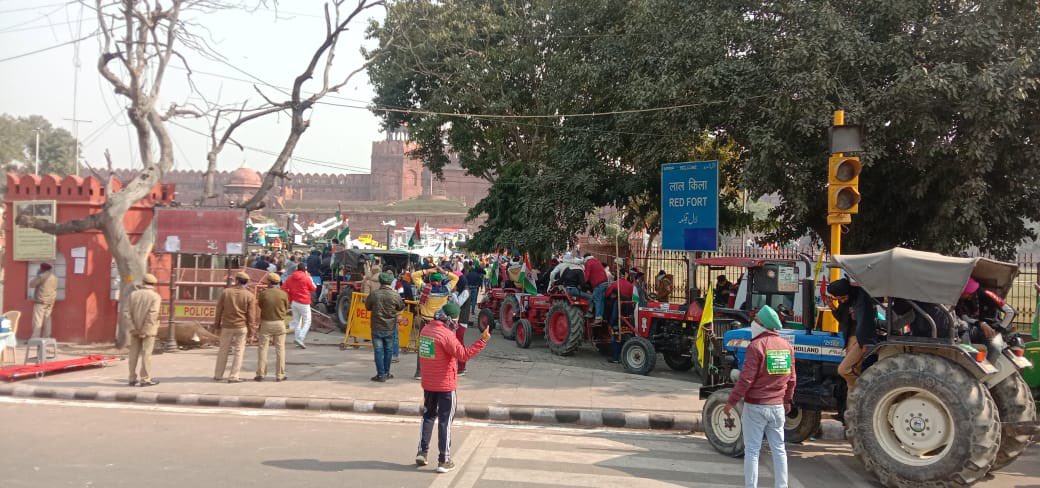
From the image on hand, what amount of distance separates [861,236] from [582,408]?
Answer: 894 cm

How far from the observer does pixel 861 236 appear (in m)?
15.6

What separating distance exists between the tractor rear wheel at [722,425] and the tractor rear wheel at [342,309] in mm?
12315

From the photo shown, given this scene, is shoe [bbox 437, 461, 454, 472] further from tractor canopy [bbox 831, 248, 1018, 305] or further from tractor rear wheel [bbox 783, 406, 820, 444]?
tractor canopy [bbox 831, 248, 1018, 305]

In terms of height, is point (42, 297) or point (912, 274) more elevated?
point (912, 274)

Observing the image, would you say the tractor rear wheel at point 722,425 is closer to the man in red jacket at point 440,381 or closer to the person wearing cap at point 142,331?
the man in red jacket at point 440,381

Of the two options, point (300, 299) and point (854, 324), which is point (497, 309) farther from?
point (854, 324)

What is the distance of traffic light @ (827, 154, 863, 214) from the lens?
8.80 m

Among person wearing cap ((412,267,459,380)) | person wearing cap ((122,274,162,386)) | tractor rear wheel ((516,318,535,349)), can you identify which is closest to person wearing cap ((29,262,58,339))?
person wearing cap ((122,274,162,386))

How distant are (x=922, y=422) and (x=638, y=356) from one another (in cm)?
674

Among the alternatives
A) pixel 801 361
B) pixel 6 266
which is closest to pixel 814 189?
pixel 801 361

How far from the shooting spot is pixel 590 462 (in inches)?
285

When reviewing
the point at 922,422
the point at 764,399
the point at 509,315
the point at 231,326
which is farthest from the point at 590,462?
the point at 509,315

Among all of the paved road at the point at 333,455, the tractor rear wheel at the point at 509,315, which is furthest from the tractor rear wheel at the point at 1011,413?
the tractor rear wheel at the point at 509,315

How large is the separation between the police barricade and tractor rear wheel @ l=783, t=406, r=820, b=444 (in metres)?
7.95
